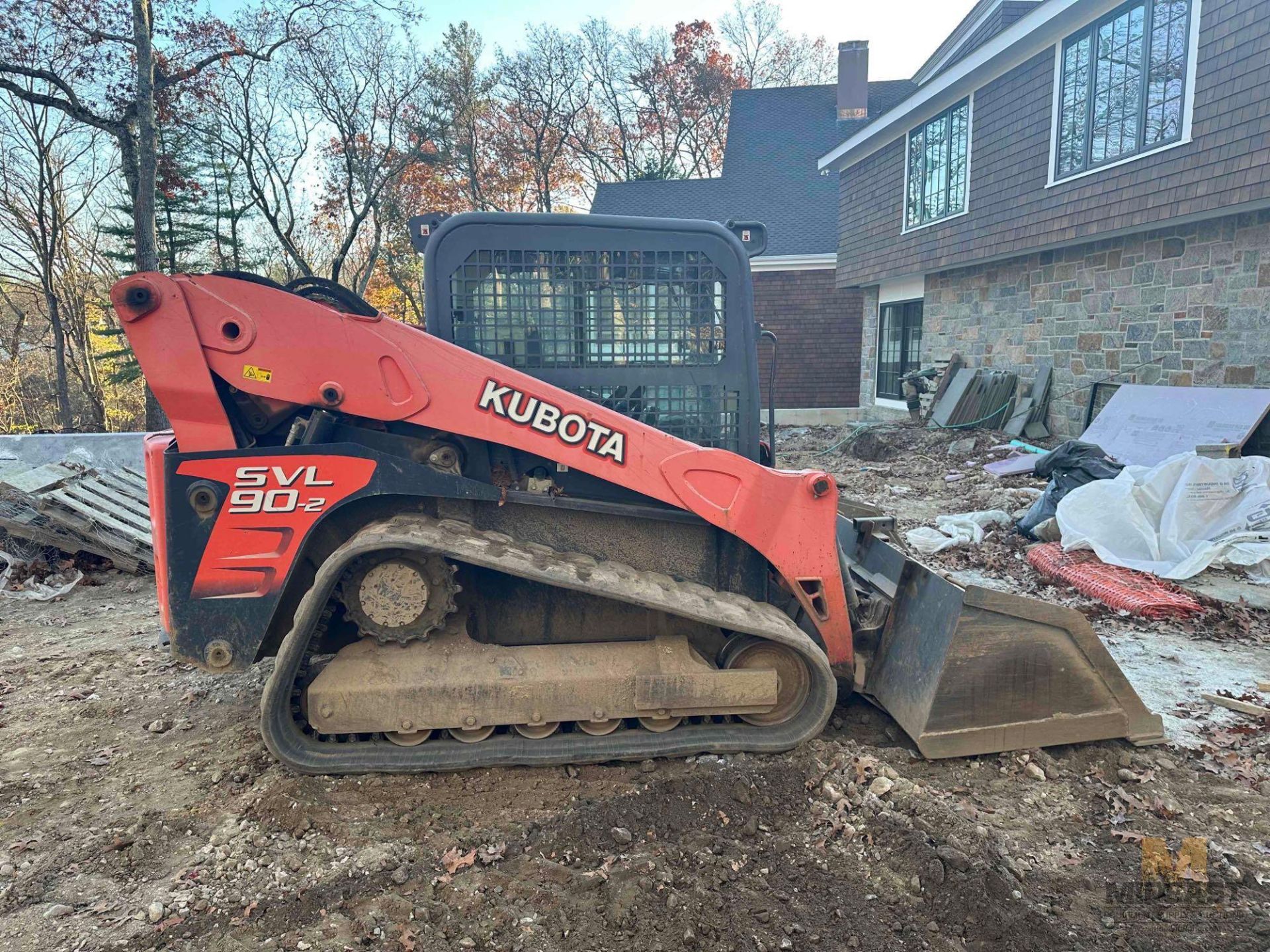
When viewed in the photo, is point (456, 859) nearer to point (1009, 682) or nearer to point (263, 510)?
point (263, 510)

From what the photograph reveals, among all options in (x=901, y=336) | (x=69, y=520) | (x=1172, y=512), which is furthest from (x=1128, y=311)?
(x=69, y=520)

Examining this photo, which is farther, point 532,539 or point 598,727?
point 532,539

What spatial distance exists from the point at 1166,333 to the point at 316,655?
9.97 m

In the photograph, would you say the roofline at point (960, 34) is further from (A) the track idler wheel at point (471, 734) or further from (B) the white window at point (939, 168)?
(A) the track idler wheel at point (471, 734)

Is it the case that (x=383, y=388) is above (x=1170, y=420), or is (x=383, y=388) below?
above

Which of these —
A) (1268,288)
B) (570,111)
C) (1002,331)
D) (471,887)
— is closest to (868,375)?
(1002,331)

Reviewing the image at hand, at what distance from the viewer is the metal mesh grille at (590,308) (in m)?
3.54

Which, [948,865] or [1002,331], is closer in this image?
[948,865]

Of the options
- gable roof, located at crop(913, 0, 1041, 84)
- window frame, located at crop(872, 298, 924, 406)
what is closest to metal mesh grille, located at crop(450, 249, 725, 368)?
gable roof, located at crop(913, 0, 1041, 84)

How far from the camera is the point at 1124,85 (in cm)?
988

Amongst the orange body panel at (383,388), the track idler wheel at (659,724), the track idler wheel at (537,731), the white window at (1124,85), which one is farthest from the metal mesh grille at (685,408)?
the white window at (1124,85)

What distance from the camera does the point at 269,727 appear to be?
3.10 meters

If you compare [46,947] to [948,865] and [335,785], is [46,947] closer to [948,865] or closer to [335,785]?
[335,785]

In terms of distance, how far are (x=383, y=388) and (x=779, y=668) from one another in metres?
1.91
